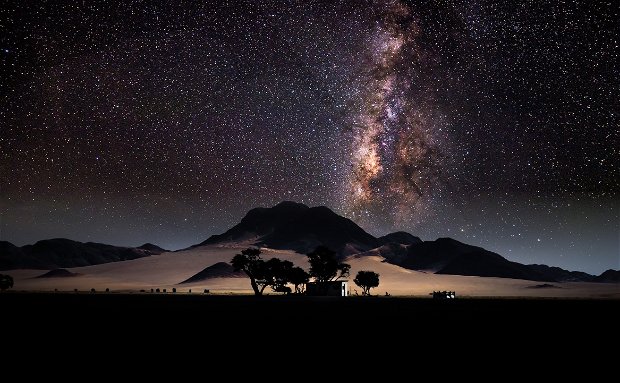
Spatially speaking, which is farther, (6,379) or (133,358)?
(133,358)

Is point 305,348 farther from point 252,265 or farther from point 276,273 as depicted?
point 252,265

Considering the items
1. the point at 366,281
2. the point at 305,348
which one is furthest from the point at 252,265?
the point at 305,348

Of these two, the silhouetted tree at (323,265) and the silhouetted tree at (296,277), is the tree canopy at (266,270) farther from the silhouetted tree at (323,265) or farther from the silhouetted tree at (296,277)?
the silhouetted tree at (323,265)

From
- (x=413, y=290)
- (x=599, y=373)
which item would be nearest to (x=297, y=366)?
(x=599, y=373)

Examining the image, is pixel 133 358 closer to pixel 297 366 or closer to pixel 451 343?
pixel 297 366

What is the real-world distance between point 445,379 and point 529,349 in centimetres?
808

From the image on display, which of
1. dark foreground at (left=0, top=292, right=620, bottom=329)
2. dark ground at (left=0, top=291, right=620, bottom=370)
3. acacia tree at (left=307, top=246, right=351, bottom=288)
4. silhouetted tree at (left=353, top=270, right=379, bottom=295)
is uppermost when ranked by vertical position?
acacia tree at (left=307, top=246, right=351, bottom=288)

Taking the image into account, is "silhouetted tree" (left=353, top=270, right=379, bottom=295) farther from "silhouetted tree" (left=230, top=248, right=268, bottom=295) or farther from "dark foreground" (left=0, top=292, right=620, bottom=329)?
"dark foreground" (left=0, top=292, right=620, bottom=329)

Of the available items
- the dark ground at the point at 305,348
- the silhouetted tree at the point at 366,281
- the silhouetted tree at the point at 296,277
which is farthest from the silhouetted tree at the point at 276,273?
the dark ground at the point at 305,348

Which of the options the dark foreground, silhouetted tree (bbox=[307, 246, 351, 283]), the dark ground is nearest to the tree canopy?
silhouetted tree (bbox=[307, 246, 351, 283])

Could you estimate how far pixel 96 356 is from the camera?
1502cm

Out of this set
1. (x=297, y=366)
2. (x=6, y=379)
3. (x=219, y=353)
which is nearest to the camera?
(x=6, y=379)

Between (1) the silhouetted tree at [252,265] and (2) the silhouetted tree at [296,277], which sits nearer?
(1) the silhouetted tree at [252,265]

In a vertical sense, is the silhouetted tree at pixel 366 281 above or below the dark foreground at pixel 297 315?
above
